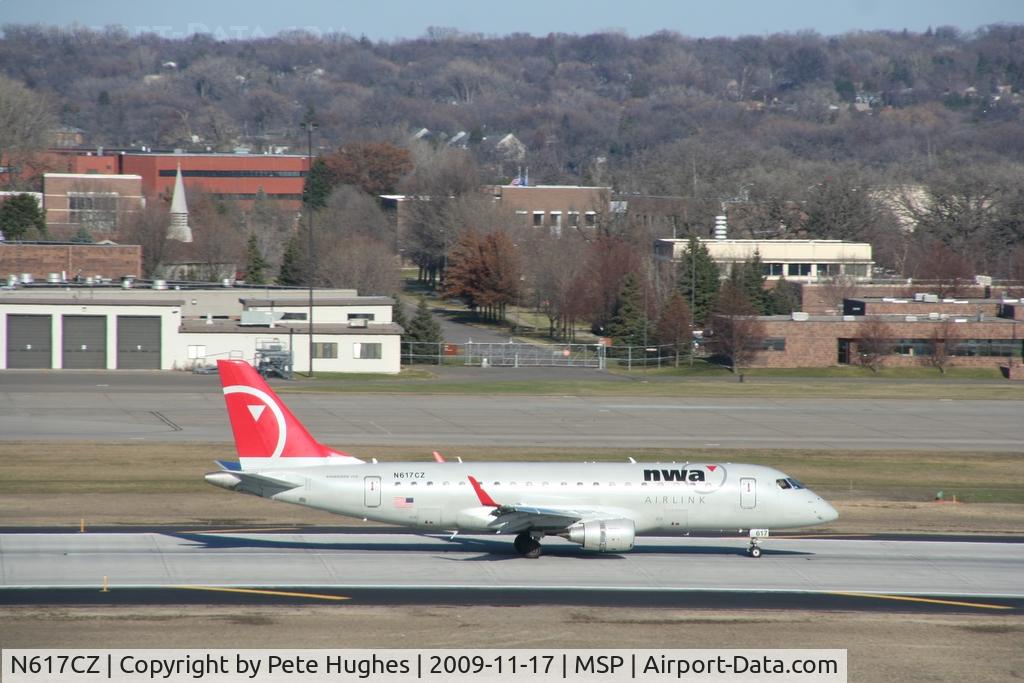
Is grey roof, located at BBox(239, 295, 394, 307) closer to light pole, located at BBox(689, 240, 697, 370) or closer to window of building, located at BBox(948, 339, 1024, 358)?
light pole, located at BBox(689, 240, 697, 370)

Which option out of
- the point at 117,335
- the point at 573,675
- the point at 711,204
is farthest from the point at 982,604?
the point at 711,204

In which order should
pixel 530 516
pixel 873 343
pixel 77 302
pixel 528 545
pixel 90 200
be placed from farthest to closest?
pixel 90 200, pixel 873 343, pixel 77 302, pixel 528 545, pixel 530 516

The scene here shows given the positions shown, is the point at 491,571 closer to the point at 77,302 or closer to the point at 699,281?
the point at 77,302

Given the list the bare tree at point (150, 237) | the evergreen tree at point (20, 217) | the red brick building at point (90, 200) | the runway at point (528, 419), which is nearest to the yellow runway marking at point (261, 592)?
the runway at point (528, 419)

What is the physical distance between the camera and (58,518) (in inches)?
1788

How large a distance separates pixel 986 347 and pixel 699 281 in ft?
99.2

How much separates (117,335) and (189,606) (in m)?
68.8

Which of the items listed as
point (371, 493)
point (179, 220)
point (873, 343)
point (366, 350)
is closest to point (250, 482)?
point (371, 493)

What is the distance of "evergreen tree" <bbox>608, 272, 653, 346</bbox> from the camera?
118312mm

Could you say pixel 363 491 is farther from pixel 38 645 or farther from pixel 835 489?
pixel 835 489

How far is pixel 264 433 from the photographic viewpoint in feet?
130

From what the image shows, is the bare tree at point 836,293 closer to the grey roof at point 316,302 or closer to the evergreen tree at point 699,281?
the evergreen tree at point 699,281

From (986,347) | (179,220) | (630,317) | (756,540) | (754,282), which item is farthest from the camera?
(179,220)

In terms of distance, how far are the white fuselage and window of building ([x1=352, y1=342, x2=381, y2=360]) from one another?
6074cm
